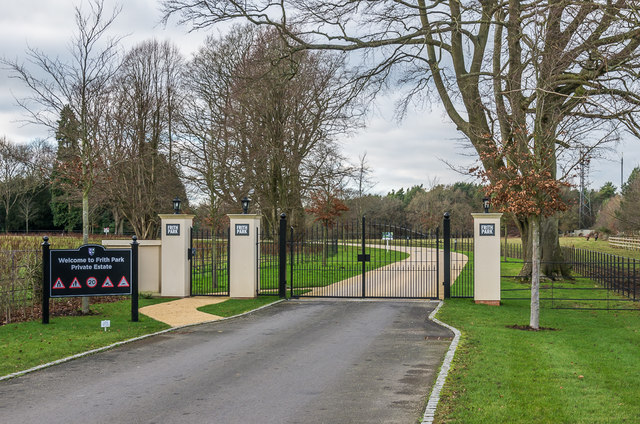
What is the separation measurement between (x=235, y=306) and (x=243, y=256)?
2.02m

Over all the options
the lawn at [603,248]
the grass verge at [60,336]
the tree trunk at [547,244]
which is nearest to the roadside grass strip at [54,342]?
the grass verge at [60,336]

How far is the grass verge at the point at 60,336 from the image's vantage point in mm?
9578

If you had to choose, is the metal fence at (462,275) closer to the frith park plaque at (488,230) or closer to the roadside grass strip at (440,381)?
the frith park plaque at (488,230)

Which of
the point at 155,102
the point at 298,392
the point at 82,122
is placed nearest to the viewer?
the point at 298,392

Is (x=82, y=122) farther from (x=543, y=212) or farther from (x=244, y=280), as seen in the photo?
(x=543, y=212)

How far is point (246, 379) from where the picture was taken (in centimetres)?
845

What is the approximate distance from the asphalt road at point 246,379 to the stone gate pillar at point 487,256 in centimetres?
420

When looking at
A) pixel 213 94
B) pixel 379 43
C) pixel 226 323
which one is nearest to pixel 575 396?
pixel 226 323

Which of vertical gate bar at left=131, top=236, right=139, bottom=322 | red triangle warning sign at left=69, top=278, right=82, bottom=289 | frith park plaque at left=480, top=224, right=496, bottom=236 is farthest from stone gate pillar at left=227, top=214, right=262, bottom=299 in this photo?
frith park plaque at left=480, top=224, right=496, bottom=236

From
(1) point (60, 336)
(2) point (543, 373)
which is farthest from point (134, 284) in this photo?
(2) point (543, 373)

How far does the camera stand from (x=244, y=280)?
18234mm

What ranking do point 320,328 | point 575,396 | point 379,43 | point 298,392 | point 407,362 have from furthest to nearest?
point 379,43
point 320,328
point 407,362
point 298,392
point 575,396

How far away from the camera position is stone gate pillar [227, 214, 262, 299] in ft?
59.4

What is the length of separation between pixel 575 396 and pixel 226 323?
848 centimetres
